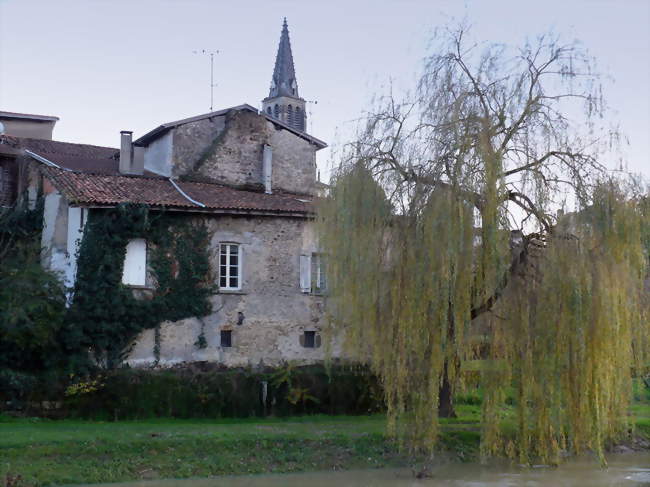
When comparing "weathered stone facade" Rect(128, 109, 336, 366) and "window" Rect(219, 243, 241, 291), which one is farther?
"window" Rect(219, 243, 241, 291)

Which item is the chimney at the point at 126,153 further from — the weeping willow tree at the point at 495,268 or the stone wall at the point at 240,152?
the weeping willow tree at the point at 495,268

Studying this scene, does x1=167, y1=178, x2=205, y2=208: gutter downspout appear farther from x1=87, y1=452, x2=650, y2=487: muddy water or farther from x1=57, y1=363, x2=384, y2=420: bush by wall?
x1=87, y1=452, x2=650, y2=487: muddy water

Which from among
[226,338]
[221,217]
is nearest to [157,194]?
[221,217]

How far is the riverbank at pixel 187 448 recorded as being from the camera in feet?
50.4

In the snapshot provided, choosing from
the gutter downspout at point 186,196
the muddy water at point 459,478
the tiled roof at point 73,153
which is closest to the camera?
the muddy water at point 459,478

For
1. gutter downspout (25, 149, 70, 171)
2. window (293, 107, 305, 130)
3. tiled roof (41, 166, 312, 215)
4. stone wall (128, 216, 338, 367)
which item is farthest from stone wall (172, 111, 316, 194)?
window (293, 107, 305, 130)

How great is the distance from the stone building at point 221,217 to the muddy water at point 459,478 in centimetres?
565

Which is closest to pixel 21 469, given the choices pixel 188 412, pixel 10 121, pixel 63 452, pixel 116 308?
pixel 63 452

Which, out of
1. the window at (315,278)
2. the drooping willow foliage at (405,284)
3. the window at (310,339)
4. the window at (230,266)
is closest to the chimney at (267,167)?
the window at (315,278)

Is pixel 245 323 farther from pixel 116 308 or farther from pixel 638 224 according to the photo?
pixel 638 224

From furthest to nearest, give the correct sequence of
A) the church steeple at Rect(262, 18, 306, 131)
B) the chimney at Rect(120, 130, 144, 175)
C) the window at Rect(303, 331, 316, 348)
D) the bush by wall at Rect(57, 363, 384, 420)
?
the church steeple at Rect(262, 18, 306, 131) < the chimney at Rect(120, 130, 144, 175) < the window at Rect(303, 331, 316, 348) < the bush by wall at Rect(57, 363, 384, 420)

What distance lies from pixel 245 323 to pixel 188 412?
3.93m

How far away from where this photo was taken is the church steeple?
67.3 metres

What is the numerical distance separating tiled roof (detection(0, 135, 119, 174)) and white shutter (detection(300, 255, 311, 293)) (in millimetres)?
7303
